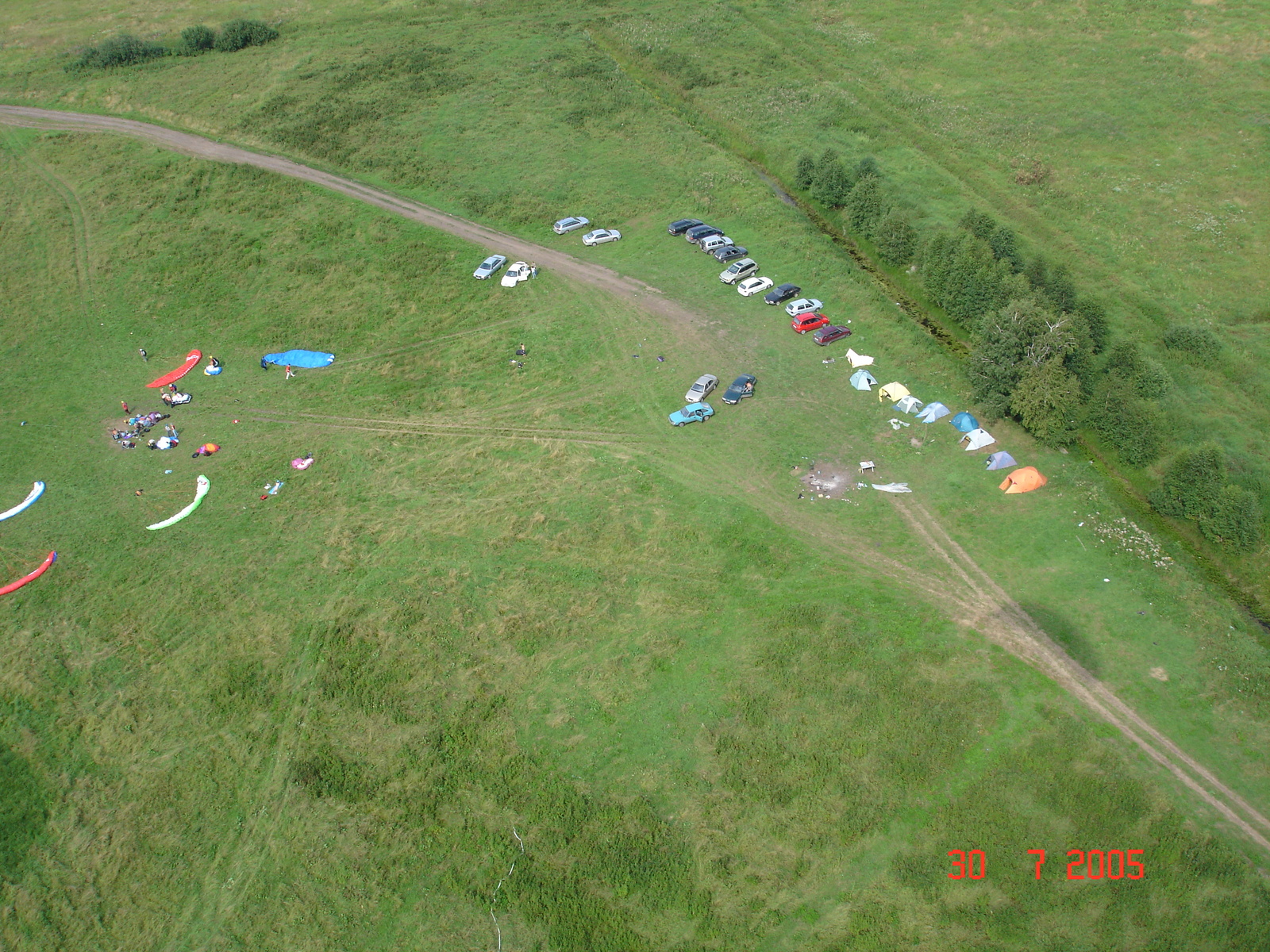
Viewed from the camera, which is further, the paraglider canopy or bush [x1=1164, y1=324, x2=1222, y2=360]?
the paraglider canopy

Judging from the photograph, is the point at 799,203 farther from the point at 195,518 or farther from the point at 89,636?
the point at 89,636

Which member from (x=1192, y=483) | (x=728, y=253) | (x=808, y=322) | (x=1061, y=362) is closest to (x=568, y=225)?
(x=728, y=253)

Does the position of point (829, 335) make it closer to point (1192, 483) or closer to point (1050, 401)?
point (1050, 401)

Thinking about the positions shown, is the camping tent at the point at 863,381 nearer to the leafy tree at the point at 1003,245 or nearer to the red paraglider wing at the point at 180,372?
the leafy tree at the point at 1003,245

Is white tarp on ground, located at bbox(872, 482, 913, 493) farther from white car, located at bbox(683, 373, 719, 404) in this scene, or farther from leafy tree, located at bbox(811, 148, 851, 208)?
leafy tree, located at bbox(811, 148, 851, 208)

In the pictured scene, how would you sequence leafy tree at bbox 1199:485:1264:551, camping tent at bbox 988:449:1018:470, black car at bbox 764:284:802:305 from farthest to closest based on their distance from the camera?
black car at bbox 764:284:802:305 < camping tent at bbox 988:449:1018:470 < leafy tree at bbox 1199:485:1264:551

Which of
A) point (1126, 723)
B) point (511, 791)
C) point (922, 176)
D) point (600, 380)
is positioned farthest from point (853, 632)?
point (922, 176)

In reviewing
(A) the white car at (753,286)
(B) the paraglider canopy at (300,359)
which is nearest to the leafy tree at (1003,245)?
(A) the white car at (753,286)

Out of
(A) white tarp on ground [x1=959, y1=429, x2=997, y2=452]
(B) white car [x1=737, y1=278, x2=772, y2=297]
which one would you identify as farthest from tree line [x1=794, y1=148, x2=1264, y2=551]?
(B) white car [x1=737, y1=278, x2=772, y2=297]
